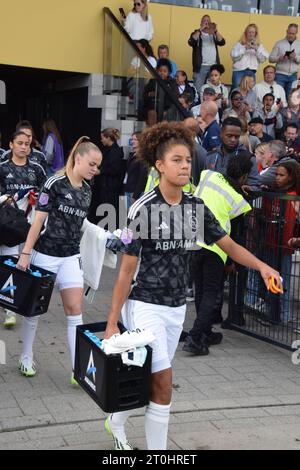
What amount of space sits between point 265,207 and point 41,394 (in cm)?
291

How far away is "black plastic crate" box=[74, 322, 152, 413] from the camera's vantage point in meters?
3.75

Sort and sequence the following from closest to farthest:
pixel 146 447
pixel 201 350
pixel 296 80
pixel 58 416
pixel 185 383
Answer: pixel 146 447
pixel 58 416
pixel 185 383
pixel 201 350
pixel 296 80

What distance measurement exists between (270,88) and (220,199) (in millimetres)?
7779

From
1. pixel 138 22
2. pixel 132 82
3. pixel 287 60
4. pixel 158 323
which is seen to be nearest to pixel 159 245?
pixel 158 323

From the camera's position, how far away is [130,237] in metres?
3.98

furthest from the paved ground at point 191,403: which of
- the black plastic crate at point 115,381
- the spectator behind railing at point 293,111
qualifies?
the spectator behind railing at point 293,111

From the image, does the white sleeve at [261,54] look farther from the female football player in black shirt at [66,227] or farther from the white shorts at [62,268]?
the white shorts at [62,268]

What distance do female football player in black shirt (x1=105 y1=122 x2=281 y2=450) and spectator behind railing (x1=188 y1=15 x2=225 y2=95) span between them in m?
9.89

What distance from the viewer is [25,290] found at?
5.37m

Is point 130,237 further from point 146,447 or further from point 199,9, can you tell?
point 199,9

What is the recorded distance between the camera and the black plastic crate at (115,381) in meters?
3.75

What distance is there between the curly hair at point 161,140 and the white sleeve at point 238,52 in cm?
1031

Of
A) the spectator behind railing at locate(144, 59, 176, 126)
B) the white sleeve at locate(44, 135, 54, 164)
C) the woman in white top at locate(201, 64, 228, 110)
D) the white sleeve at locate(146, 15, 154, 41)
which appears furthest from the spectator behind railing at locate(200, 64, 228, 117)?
the white sleeve at locate(44, 135, 54, 164)

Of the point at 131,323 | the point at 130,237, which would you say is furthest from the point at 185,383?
the point at 130,237
